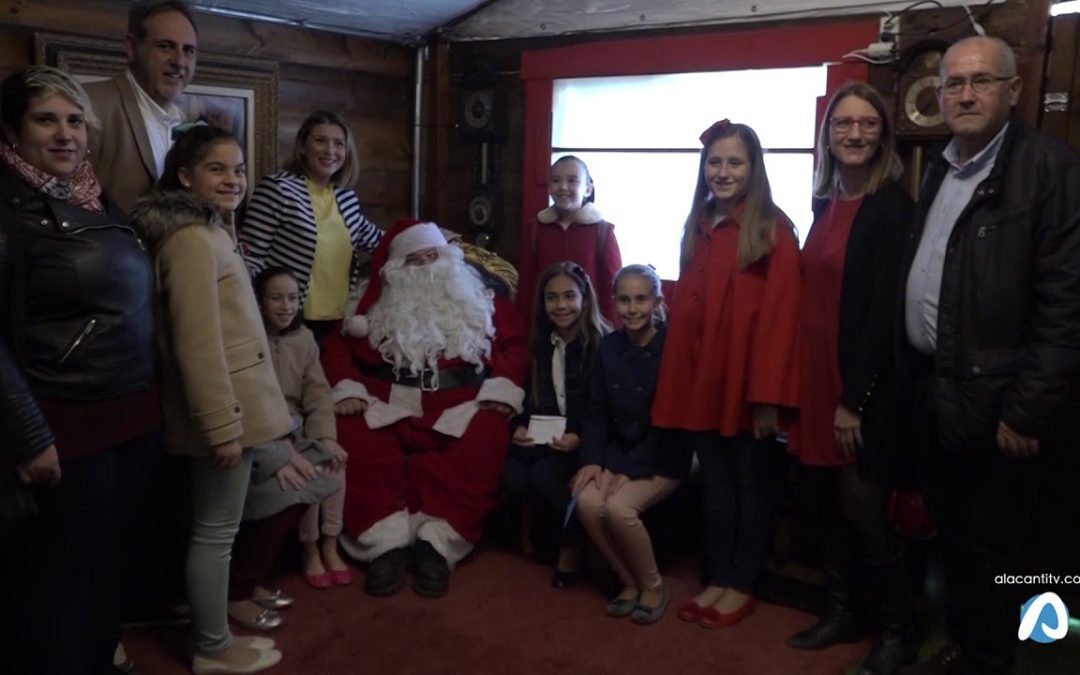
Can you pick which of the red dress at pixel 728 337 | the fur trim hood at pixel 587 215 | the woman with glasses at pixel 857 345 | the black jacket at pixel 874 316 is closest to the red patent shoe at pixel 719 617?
the woman with glasses at pixel 857 345

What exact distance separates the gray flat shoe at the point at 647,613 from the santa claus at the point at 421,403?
2.11 feet

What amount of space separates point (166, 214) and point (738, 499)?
73.1 inches

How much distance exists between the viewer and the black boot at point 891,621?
2.61 metres

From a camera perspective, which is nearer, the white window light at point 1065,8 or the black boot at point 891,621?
the black boot at point 891,621

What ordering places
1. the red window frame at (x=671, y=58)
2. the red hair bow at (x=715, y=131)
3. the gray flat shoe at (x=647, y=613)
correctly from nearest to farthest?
the red hair bow at (x=715, y=131) → the gray flat shoe at (x=647, y=613) → the red window frame at (x=671, y=58)

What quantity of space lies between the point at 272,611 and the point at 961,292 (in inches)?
85.5

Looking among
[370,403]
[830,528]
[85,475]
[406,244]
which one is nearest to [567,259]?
[406,244]

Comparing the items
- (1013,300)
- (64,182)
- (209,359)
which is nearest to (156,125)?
(64,182)

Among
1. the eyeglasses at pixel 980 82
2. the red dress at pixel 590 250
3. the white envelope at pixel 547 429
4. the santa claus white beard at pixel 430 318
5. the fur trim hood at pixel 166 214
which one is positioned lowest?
the white envelope at pixel 547 429

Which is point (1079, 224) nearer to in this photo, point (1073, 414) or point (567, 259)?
point (1073, 414)

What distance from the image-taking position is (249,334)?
7.98ft

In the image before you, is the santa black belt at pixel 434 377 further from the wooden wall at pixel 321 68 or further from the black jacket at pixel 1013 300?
the black jacket at pixel 1013 300

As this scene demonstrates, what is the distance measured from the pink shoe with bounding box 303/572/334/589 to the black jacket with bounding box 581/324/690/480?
3.10 feet

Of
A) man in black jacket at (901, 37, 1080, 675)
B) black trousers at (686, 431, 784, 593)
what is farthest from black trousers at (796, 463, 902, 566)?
man in black jacket at (901, 37, 1080, 675)
